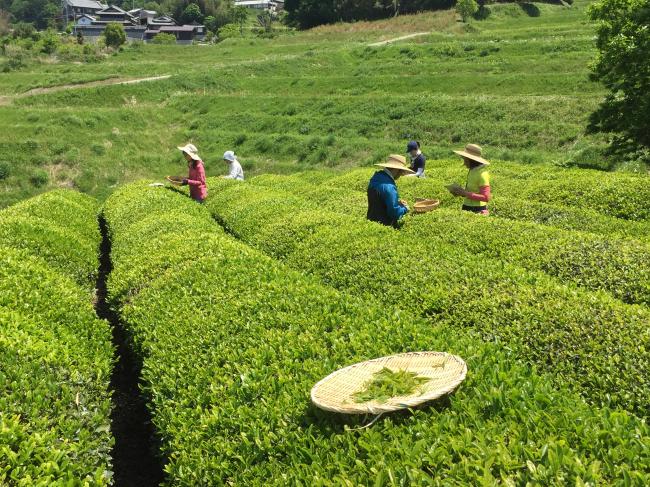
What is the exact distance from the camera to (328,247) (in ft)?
29.7

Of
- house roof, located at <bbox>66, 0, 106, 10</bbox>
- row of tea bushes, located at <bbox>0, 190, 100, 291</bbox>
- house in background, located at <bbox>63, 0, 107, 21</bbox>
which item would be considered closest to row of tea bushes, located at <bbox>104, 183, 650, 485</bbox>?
row of tea bushes, located at <bbox>0, 190, 100, 291</bbox>

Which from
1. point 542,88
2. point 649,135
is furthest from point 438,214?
point 542,88

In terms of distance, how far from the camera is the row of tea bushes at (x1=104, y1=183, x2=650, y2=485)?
11.1 ft

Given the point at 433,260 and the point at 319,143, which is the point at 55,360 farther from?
the point at 319,143

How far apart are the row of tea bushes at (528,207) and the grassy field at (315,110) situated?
8.34 metres

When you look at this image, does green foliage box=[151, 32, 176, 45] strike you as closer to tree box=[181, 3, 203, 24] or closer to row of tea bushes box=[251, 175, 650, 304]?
tree box=[181, 3, 203, 24]

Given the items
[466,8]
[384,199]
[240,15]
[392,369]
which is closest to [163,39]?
[240,15]

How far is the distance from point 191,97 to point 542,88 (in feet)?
84.4

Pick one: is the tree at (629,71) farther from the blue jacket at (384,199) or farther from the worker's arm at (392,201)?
the worker's arm at (392,201)

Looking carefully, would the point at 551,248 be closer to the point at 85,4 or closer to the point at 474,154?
the point at 474,154

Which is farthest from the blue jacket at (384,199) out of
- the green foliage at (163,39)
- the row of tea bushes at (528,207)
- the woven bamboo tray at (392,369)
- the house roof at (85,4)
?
the house roof at (85,4)

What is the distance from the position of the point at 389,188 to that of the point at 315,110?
26.9m

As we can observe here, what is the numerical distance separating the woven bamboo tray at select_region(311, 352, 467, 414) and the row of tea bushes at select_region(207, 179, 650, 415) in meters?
1.54

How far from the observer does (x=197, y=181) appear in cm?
1411
